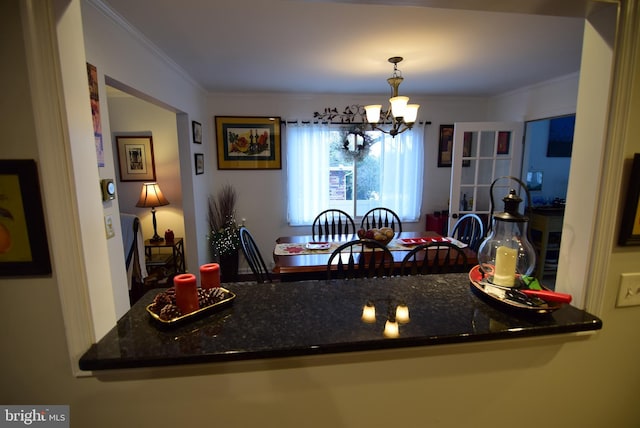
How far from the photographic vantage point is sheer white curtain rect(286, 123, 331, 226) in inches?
149

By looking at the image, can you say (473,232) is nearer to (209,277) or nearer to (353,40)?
(353,40)

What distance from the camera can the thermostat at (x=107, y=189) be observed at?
1609 millimetres

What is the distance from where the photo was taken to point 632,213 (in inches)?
34.4

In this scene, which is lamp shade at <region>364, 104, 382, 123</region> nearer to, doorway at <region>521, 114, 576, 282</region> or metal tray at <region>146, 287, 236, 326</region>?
metal tray at <region>146, 287, 236, 326</region>

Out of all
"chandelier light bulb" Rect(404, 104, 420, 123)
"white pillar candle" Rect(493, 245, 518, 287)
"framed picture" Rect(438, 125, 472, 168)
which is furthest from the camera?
"framed picture" Rect(438, 125, 472, 168)

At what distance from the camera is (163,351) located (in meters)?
0.76

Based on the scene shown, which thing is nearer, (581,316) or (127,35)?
(581,316)

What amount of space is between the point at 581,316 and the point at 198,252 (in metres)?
3.14

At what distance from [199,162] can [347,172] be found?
183 cm

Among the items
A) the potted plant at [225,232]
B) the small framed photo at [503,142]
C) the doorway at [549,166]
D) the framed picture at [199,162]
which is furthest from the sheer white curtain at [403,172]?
the framed picture at [199,162]

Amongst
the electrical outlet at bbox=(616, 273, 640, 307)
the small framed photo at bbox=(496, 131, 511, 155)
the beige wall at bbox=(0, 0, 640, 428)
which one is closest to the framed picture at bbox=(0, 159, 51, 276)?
the beige wall at bbox=(0, 0, 640, 428)

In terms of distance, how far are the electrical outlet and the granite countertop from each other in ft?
0.43

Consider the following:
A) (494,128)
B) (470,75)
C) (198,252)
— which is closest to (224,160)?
(198,252)

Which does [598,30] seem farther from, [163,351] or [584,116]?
[163,351]
